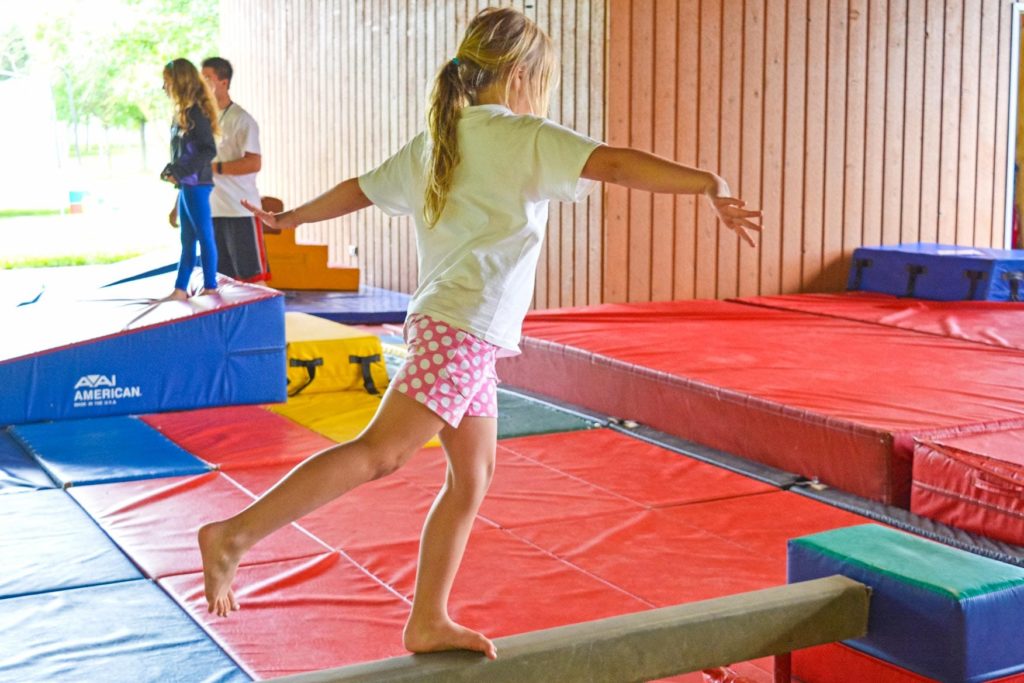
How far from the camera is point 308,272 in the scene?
9523mm

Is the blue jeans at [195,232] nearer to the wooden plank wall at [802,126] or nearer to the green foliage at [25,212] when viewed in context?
the wooden plank wall at [802,126]

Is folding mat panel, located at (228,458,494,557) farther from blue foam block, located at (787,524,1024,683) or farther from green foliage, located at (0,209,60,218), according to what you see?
green foliage, located at (0,209,60,218)

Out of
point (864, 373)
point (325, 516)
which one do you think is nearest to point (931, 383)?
point (864, 373)

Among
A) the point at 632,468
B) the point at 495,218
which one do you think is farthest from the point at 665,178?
the point at 632,468

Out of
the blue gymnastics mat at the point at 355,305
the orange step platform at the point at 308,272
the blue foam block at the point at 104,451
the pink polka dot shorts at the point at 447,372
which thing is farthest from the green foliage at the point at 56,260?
the pink polka dot shorts at the point at 447,372

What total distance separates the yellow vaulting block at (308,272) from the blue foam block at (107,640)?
21.6ft

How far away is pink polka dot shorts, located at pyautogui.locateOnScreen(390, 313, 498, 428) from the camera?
2.13 meters

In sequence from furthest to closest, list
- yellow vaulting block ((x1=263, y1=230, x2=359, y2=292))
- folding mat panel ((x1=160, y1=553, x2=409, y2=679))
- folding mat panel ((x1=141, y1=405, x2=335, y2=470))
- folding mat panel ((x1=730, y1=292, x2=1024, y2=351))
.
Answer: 1. yellow vaulting block ((x1=263, y1=230, x2=359, y2=292))
2. folding mat panel ((x1=730, y1=292, x2=1024, y2=351))
3. folding mat panel ((x1=141, y1=405, x2=335, y2=470))
4. folding mat panel ((x1=160, y1=553, x2=409, y2=679))

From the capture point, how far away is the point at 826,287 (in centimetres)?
753

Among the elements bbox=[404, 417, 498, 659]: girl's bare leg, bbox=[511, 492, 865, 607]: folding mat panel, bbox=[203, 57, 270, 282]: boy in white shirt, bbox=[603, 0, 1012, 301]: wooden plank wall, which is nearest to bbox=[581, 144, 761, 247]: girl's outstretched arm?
bbox=[404, 417, 498, 659]: girl's bare leg

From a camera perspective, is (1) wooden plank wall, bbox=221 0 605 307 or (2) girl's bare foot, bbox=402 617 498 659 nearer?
(2) girl's bare foot, bbox=402 617 498 659

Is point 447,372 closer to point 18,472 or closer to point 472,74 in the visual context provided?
point 472,74

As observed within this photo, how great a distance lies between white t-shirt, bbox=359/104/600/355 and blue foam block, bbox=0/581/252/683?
35.5 inches

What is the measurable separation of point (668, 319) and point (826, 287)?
6.03 ft
